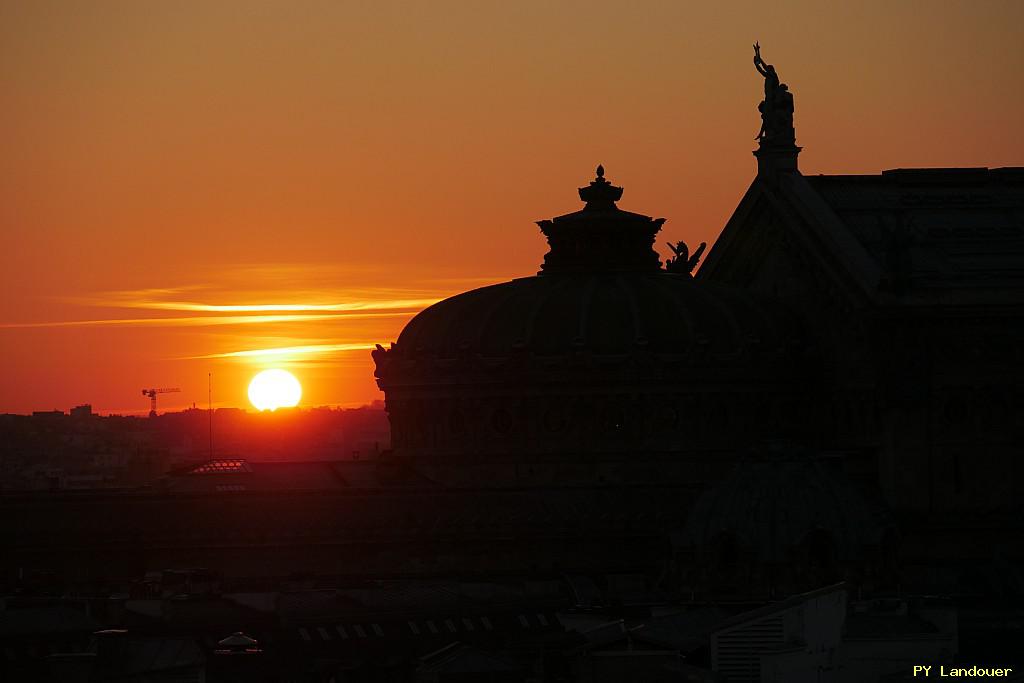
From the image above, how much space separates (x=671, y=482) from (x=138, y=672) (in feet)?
119

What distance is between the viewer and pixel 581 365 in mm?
164375

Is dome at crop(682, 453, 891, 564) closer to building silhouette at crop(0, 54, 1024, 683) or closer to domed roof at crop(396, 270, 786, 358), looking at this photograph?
building silhouette at crop(0, 54, 1024, 683)

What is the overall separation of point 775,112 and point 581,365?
16.5 meters

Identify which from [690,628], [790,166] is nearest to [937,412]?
[790,166]

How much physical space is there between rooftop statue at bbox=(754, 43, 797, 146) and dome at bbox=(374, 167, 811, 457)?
772cm

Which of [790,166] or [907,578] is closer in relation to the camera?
[907,578]

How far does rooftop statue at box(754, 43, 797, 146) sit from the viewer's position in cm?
17400

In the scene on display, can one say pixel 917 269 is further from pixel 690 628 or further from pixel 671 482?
pixel 690 628

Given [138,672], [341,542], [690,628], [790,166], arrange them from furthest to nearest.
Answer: [790,166]
[341,542]
[690,628]
[138,672]

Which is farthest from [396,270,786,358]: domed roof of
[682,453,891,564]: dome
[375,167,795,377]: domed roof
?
[682,453,891,564]: dome

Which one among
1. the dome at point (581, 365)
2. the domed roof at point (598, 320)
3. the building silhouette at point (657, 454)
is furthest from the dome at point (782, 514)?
the domed roof at point (598, 320)

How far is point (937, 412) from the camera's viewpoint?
16362cm

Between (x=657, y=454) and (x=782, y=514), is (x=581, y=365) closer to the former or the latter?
(x=657, y=454)

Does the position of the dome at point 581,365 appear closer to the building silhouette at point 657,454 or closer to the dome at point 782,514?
the building silhouette at point 657,454
